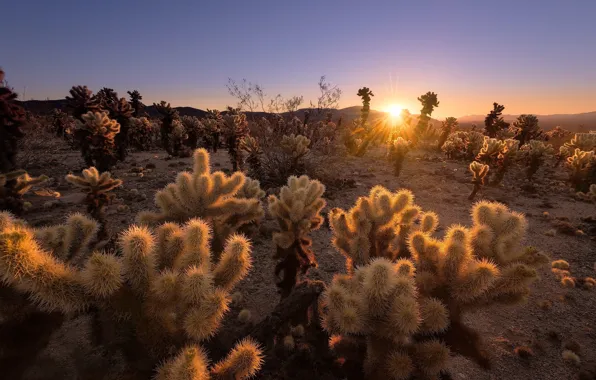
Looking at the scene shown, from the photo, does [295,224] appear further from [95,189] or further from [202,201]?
[95,189]

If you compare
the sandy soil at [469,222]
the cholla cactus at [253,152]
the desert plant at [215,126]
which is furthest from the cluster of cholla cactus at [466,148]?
the desert plant at [215,126]

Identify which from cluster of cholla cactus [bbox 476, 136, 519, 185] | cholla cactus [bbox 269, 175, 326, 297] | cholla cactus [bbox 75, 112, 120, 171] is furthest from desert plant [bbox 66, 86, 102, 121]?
cluster of cholla cactus [bbox 476, 136, 519, 185]

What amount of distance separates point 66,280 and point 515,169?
19260mm

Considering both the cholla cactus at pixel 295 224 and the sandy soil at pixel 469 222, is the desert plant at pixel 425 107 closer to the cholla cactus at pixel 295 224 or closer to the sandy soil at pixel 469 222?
the sandy soil at pixel 469 222

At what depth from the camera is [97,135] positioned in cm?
894

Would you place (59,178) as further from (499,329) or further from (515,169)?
(515,169)

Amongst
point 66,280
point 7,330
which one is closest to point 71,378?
point 7,330

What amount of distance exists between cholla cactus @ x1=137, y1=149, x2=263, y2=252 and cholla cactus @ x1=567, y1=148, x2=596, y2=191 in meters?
13.8

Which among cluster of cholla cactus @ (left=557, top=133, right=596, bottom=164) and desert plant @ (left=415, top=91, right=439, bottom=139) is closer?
cluster of cholla cactus @ (left=557, top=133, right=596, bottom=164)

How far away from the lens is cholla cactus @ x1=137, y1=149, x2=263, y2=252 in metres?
4.04

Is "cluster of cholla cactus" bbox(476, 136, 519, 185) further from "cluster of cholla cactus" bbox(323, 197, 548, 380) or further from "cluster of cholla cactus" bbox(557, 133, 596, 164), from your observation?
"cluster of cholla cactus" bbox(323, 197, 548, 380)

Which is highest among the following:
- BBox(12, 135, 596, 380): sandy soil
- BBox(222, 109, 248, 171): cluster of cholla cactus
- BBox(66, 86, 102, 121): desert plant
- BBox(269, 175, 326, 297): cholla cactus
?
BBox(66, 86, 102, 121): desert plant

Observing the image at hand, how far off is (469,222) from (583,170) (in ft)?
24.2

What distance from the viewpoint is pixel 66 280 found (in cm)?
185
